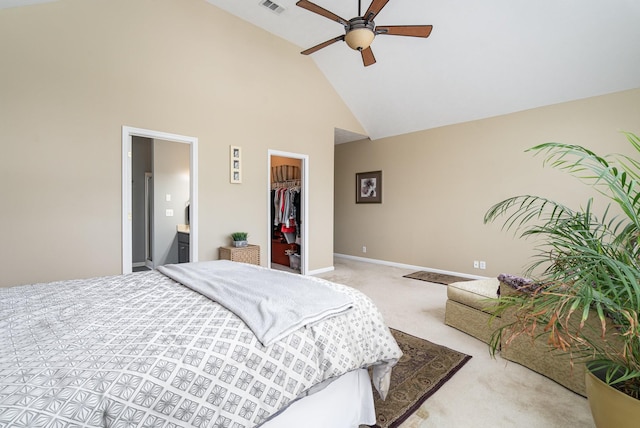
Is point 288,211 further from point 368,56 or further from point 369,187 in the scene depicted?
point 368,56

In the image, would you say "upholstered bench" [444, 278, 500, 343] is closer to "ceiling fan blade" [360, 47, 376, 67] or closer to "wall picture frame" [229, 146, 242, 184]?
"ceiling fan blade" [360, 47, 376, 67]

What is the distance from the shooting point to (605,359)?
1.39 m

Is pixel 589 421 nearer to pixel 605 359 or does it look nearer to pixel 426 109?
pixel 605 359

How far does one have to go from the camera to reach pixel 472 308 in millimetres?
2812

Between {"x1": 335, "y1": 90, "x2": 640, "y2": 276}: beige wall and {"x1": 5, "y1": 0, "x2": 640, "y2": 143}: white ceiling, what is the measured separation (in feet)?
0.78

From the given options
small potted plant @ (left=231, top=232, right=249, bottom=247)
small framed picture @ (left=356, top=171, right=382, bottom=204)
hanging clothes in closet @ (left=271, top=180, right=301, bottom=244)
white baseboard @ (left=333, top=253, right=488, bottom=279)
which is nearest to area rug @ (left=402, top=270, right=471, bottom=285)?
Result: white baseboard @ (left=333, top=253, right=488, bottom=279)

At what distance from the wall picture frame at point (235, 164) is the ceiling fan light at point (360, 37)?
2.22 meters

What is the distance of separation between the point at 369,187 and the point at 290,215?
1.94m

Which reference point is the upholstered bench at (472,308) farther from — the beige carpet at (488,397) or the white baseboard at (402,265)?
the white baseboard at (402,265)

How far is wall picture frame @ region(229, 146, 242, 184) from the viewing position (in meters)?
4.22

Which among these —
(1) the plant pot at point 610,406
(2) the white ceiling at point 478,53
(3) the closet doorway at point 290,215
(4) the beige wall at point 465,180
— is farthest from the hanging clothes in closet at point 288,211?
(1) the plant pot at point 610,406

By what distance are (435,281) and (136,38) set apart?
17.0ft

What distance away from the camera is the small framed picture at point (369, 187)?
20.6 feet

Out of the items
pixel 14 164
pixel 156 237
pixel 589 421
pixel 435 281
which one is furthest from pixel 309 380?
pixel 156 237
